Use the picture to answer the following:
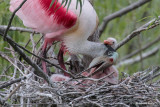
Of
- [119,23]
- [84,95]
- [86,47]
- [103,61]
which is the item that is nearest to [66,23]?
[86,47]

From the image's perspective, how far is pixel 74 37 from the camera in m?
5.21

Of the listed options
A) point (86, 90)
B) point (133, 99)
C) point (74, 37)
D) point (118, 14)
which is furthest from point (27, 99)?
point (118, 14)

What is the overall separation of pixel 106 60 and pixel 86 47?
413 mm

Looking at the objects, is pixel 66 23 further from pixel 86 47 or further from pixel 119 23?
pixel 119 23

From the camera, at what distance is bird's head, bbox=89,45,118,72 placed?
16.0 ft

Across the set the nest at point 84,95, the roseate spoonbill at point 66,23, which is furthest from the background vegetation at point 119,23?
the nest at point 84,95

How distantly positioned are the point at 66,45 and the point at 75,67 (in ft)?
1.29

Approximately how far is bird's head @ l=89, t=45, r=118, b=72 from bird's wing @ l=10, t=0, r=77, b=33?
62cm

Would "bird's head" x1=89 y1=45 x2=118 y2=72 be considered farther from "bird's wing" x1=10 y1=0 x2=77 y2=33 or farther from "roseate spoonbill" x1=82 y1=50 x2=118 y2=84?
"bird's wing" x1=10 y1=0 x2=77 y2=33

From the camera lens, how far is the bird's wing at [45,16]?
4.96m

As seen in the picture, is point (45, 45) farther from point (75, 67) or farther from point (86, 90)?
point (86, 90)

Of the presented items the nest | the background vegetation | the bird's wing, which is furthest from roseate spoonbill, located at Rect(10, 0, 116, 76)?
the nest

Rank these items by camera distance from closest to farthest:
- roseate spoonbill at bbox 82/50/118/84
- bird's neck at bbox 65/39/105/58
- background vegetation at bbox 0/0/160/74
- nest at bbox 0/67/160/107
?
nest at bbox 0/67/160/107 < roseate spoonbill at bbox 82/50/118/84 < bird's neck at bbox 65/39/105/58 < background vegetation at bbox 0/0/160/74

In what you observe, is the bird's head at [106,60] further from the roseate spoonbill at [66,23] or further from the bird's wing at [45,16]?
the bird's wing at [45,16]
